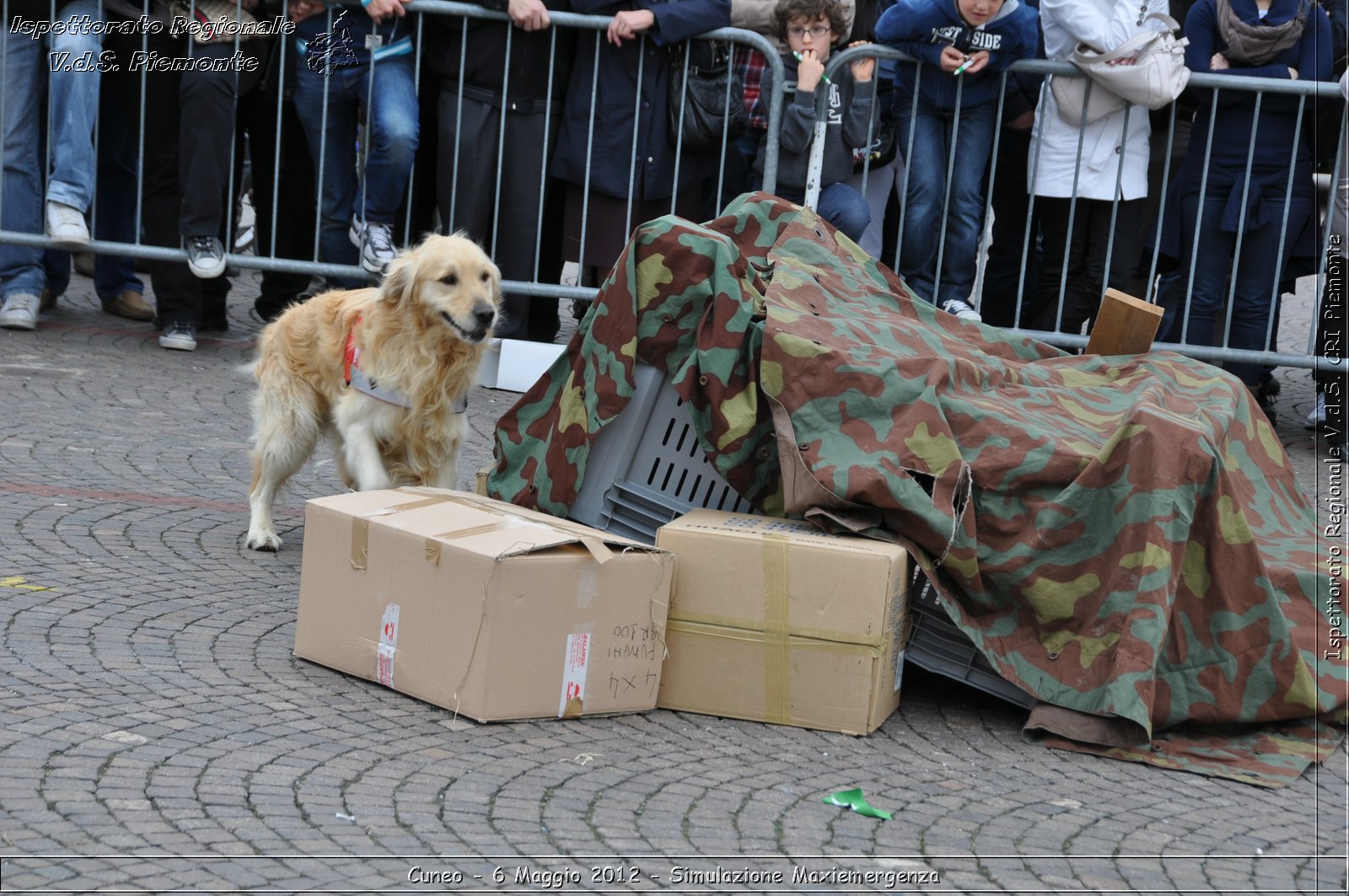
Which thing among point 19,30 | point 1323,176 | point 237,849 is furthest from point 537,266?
point 237,849

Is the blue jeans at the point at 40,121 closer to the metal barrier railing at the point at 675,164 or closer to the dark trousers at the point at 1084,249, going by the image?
the metal barrier railing at the point at 675,164

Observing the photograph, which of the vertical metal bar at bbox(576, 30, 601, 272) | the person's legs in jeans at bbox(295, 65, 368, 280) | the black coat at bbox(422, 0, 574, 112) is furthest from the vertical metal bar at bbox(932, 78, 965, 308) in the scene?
the person's legs in jeans at bbox(295, 65, 368, 280)

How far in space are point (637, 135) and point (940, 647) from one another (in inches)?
174

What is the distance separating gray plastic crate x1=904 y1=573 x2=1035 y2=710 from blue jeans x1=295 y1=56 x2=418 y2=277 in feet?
15.2

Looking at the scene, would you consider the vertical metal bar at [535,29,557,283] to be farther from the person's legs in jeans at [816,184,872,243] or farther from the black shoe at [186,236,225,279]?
the black shoe at [186,236,225,279]

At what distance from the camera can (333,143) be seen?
8188mm

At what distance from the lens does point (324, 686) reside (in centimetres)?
422

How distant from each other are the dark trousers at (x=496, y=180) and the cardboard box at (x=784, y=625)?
13.0ft

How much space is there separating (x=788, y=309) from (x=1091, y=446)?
3.39 feet

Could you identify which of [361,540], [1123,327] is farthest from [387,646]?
[1123,327]

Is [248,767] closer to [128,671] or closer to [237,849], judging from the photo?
[237,849]

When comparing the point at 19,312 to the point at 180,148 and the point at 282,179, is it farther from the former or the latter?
the point at 282,179

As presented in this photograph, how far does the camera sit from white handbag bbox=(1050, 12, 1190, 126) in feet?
25.1

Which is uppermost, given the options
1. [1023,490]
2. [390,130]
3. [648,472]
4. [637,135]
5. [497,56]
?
[497,56]
